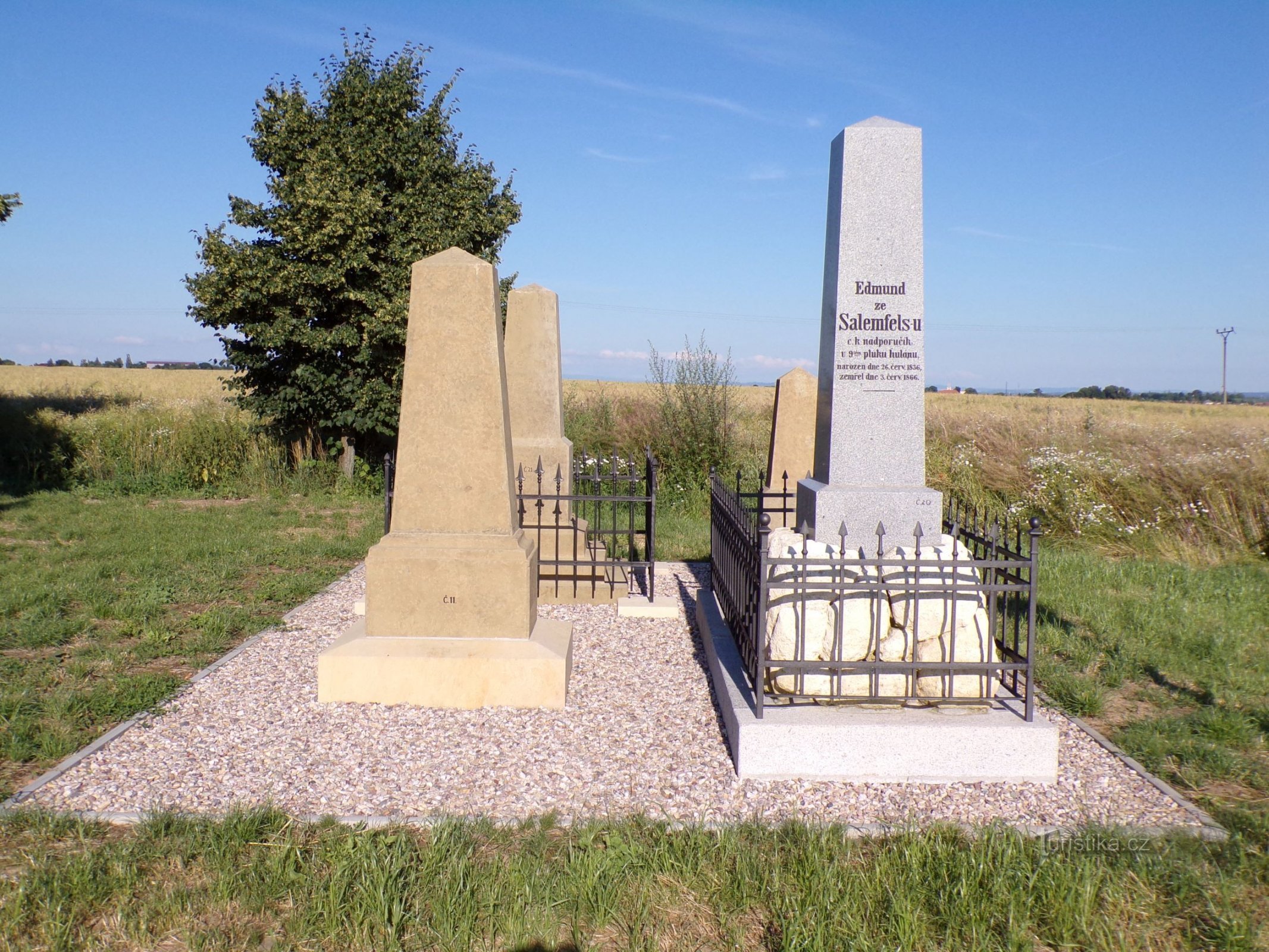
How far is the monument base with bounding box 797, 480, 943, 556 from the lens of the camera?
4.71m

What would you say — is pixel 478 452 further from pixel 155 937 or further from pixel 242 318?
pixel 242 318

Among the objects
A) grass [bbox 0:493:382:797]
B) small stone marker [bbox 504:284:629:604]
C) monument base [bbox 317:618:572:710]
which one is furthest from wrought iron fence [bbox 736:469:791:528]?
grass [bbox 0:493:382:797]

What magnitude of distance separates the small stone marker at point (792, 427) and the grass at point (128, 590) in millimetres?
4895

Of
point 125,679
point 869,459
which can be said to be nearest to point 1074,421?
point 869,459

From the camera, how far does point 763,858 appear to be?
3090 mm

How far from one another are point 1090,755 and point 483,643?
338cm

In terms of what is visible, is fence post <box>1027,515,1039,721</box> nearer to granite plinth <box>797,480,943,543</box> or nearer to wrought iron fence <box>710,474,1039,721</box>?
wrought iron fence <box>710,474,1039,721</box>

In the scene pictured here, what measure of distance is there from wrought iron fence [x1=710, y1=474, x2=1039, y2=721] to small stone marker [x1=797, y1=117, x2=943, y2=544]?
0.75ft

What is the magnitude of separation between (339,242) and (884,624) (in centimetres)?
1104

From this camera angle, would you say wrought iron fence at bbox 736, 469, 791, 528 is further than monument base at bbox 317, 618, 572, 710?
Yes

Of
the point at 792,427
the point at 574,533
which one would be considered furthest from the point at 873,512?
the point at 792,427

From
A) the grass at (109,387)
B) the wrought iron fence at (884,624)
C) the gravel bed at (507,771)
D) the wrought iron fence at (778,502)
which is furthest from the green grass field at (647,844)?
the grass at (109,387)

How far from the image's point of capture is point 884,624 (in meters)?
4.39

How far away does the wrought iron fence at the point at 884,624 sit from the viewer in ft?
13.5
